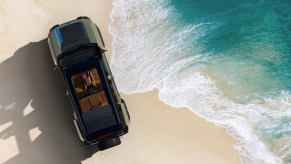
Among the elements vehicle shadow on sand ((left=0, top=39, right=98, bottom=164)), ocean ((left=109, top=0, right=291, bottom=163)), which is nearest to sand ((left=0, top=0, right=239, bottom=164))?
vehicle shadow on sand ((left=0, top=39, right=98, bottom=164))

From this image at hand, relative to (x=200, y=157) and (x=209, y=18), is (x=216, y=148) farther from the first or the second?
(x=209, y=18)

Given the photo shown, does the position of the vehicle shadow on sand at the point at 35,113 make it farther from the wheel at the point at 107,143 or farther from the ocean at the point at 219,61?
the ocean at the point at 219,61

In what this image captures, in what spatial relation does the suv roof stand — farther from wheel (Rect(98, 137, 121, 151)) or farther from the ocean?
the ocean

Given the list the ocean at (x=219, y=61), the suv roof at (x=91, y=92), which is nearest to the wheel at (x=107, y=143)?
the suv roof at (x=91, y=92)

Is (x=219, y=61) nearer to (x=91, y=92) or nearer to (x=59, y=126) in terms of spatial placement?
(x=91, y=92)

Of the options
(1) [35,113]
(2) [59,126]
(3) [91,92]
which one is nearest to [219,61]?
(3) [91,92]

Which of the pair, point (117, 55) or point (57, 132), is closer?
point (57, 132)

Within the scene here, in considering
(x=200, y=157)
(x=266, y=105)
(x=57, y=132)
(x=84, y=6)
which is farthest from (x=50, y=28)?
(x=266, y=105)
